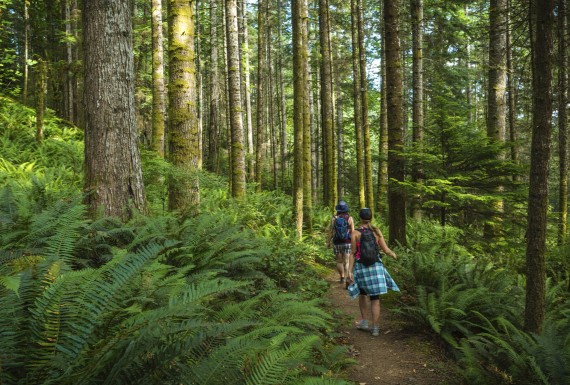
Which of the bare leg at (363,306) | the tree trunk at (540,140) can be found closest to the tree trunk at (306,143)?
the bare leg at (363,306)

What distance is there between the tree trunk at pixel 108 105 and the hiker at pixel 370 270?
362 centimetres

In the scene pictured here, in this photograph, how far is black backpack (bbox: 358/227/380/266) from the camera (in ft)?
20.0

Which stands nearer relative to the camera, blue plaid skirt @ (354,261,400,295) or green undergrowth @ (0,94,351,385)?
green undergrowth @ (0,94,351,385)

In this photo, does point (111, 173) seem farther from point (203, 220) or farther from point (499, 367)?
point (499, 367)

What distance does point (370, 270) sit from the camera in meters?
6.10

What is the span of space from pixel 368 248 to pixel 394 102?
388 centimetres

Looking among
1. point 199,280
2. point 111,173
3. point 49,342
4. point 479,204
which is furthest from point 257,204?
point 49,342

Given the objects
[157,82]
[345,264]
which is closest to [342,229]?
[345,264]

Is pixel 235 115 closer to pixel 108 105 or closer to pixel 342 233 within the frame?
pixel 342 233

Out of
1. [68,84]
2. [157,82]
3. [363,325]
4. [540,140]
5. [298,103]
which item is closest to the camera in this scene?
[540,140]

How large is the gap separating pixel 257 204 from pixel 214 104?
9.78 meters

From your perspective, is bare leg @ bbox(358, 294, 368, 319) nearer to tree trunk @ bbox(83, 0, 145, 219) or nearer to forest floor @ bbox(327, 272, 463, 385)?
forest floor @ bbox(327, 272, 463, 385)

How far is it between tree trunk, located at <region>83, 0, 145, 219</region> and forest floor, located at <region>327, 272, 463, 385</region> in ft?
12.8

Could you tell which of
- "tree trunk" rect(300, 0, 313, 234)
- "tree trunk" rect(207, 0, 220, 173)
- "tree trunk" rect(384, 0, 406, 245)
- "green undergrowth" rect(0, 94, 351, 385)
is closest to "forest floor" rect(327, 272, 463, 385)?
"green undergrowth" rect(0, 94, 351, 385)
